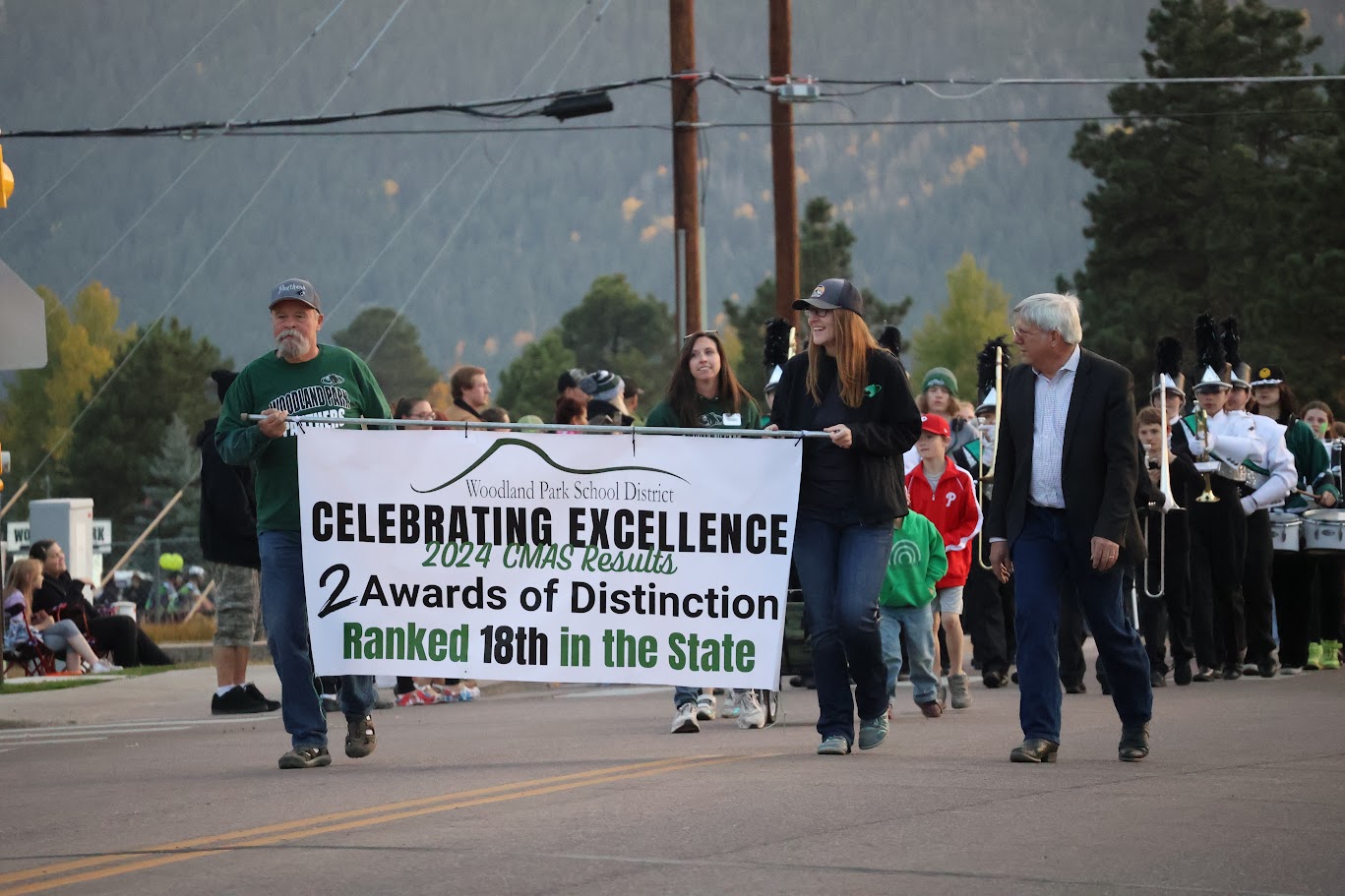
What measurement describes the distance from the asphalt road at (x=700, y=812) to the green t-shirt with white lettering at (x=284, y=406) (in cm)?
123

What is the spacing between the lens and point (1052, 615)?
9.73 meters

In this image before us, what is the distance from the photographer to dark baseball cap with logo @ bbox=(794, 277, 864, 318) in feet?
33.0

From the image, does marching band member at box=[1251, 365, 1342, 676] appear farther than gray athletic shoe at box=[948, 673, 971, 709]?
Yes

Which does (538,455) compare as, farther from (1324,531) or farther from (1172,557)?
(1324,531)

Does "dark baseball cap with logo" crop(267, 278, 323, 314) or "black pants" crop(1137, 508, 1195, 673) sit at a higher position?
"dark baseball cap with logo" crop(267, 278, 323, 314)

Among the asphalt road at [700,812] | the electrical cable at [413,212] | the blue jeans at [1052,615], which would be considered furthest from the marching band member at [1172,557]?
the electrical cable at [413,212]

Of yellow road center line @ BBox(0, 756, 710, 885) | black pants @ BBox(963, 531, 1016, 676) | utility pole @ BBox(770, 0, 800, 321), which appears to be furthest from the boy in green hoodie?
utility pole @ BBox(770, 0, 800, 321)

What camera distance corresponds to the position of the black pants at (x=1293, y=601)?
16.7 metres

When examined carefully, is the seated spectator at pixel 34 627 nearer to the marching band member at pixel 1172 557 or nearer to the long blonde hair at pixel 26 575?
the long blonde hair at pixel 26 575

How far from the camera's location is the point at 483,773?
9.62m

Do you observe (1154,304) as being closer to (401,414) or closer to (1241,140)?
(1241,140)

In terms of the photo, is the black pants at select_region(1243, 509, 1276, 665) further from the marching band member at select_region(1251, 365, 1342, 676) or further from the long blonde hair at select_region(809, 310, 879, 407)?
the long blonde hair at select_region(809, 310, 879, 407)

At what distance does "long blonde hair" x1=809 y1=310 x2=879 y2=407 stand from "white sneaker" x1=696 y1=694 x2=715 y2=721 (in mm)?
3052

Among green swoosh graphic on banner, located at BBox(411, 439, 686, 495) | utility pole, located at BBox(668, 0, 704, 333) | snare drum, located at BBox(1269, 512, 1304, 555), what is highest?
utility pole, located at BBox(668, 0, 704, 333)
